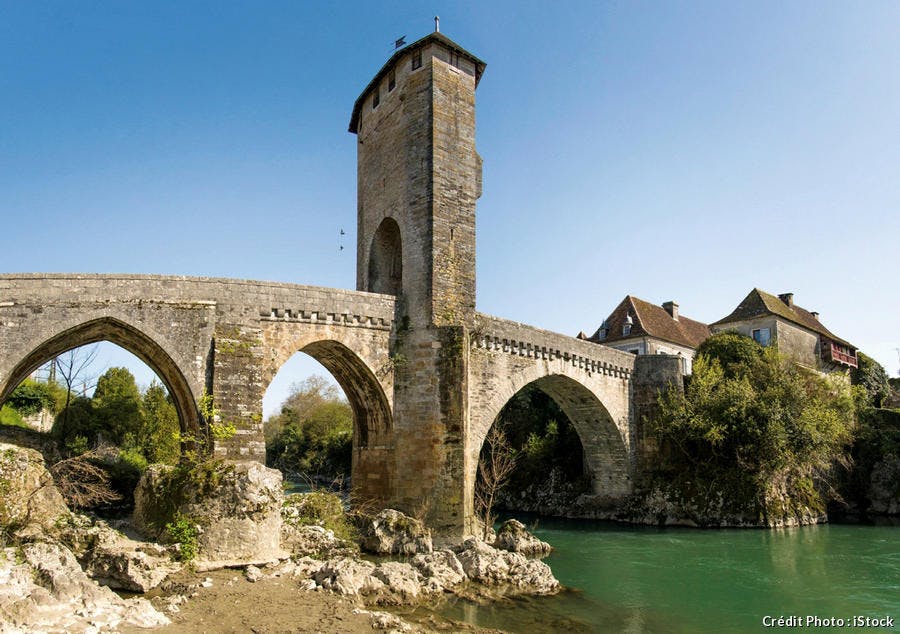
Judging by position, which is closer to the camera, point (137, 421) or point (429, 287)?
point (429, 287)

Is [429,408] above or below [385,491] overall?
above

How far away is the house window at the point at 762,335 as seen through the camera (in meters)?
30.6

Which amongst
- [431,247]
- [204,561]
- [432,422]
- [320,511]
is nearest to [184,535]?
[204,561]

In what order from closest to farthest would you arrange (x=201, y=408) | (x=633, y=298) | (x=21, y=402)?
1. (x=201, y=408)
2. (x=21, y=402)
3. (x=633, y=298)

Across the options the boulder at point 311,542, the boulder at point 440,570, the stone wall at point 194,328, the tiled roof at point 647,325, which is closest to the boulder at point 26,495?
the stone wall at point 194,328

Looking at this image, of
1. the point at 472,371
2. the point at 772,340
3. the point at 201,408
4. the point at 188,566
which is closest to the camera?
the point at 188,566

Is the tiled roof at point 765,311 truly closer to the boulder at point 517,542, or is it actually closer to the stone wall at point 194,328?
the boulder at point 517,542

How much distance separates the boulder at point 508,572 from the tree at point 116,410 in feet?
54.9

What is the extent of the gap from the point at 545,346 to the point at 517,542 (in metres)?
5.81

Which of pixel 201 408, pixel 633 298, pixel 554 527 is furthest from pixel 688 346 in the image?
pixel 201 408

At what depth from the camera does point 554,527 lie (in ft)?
68.6

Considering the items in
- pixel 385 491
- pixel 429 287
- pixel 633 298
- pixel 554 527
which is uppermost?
pixel 633 298

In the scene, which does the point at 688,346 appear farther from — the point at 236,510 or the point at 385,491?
the point at 236,510

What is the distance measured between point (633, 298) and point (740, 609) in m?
23.9
